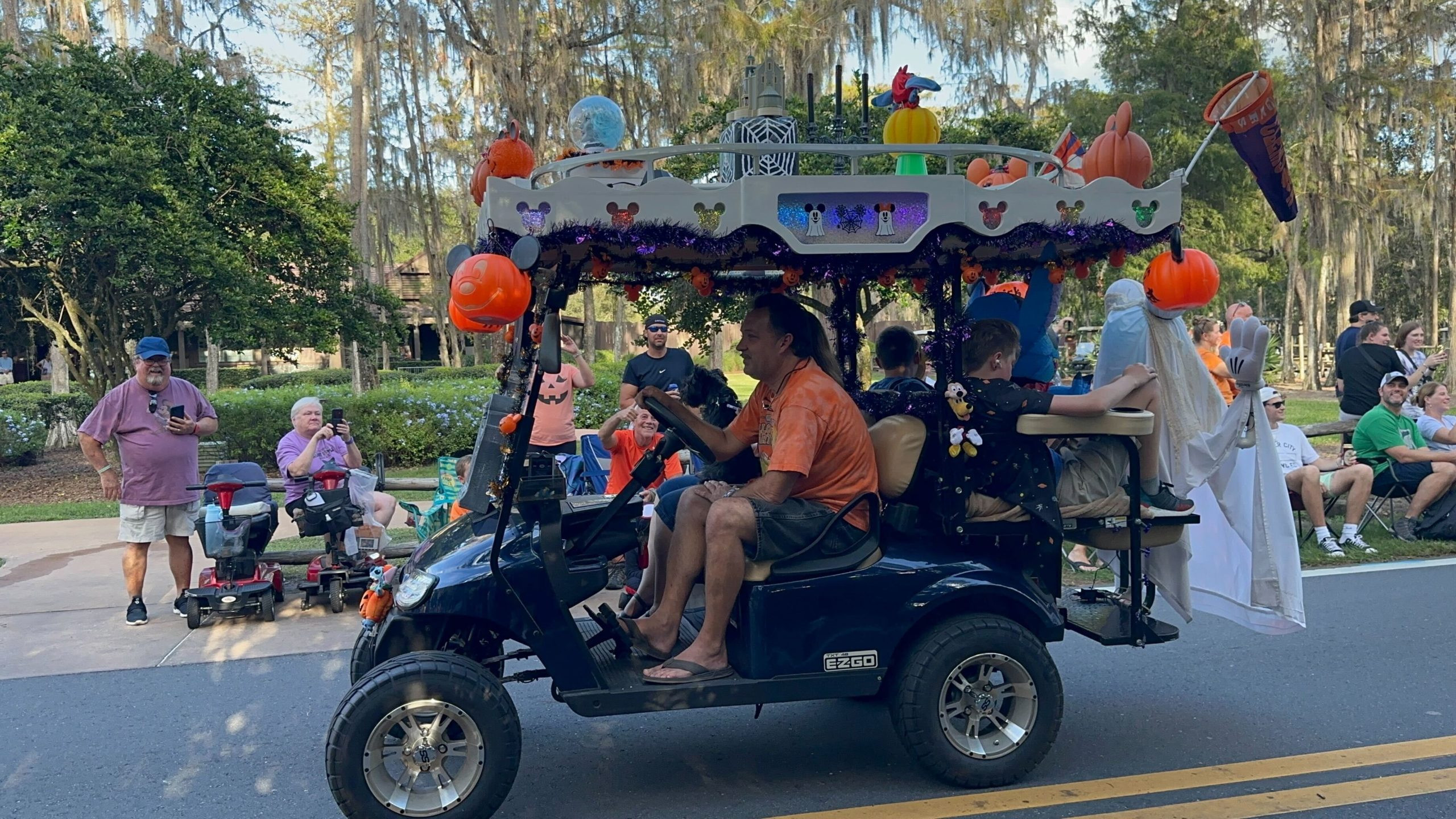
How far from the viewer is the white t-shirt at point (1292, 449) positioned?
8203 millimetres

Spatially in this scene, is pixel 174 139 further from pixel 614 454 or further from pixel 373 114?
pixel 373 114

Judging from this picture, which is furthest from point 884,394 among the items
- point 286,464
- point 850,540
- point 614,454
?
point 286,464

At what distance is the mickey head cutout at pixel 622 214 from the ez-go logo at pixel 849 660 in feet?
5.57

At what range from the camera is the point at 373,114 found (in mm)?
21344

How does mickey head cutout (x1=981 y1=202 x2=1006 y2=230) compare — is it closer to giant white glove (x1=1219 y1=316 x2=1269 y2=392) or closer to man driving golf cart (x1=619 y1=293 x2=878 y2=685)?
man driving golf cart (x1=619 y1=293 x2=878 y2=685)

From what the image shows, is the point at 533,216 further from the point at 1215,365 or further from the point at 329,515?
the point at 1215,365

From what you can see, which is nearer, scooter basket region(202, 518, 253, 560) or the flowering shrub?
scooter basket region(202, 518, 253, 560)

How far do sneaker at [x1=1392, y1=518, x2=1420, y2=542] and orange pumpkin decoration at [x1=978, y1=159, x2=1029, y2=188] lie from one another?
588cm

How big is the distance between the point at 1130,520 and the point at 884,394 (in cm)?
114

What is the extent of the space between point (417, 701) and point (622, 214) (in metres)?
1.76

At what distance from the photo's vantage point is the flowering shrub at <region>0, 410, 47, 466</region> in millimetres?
13961

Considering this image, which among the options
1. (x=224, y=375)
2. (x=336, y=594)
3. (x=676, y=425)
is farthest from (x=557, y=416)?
(x=224, y=375)

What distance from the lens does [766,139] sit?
384cm

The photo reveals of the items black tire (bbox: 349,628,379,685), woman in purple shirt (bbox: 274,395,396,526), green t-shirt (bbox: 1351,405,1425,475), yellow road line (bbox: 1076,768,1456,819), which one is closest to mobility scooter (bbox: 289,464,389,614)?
woman in purple shirt (bbox: 274,395,396,526)
